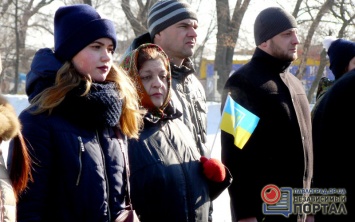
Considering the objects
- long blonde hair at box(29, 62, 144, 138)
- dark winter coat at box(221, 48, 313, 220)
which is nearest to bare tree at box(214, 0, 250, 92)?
dark winter coat at box(221, 48, 313, 220)

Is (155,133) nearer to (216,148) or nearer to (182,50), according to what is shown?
(182,50)

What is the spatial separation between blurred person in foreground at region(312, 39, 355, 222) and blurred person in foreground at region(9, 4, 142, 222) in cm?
152

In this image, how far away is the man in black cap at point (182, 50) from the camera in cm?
424

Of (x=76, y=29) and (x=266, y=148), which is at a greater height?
(x=76, y=29)

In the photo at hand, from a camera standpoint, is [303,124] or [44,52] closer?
[44,52]

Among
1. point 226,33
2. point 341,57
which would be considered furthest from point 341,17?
point 341,57

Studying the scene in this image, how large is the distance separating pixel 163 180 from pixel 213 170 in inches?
12.4

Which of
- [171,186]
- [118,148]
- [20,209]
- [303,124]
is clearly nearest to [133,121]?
[118,148]

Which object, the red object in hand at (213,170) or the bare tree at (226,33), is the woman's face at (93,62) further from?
the bare tree at (226,33)

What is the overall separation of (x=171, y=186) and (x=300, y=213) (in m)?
1.59

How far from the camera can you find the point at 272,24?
4.87 meters

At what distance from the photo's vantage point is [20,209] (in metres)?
2.70

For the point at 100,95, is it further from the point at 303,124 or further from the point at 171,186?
the point at 303,124

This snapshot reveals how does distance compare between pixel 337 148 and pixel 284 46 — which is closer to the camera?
pixel 337 148
